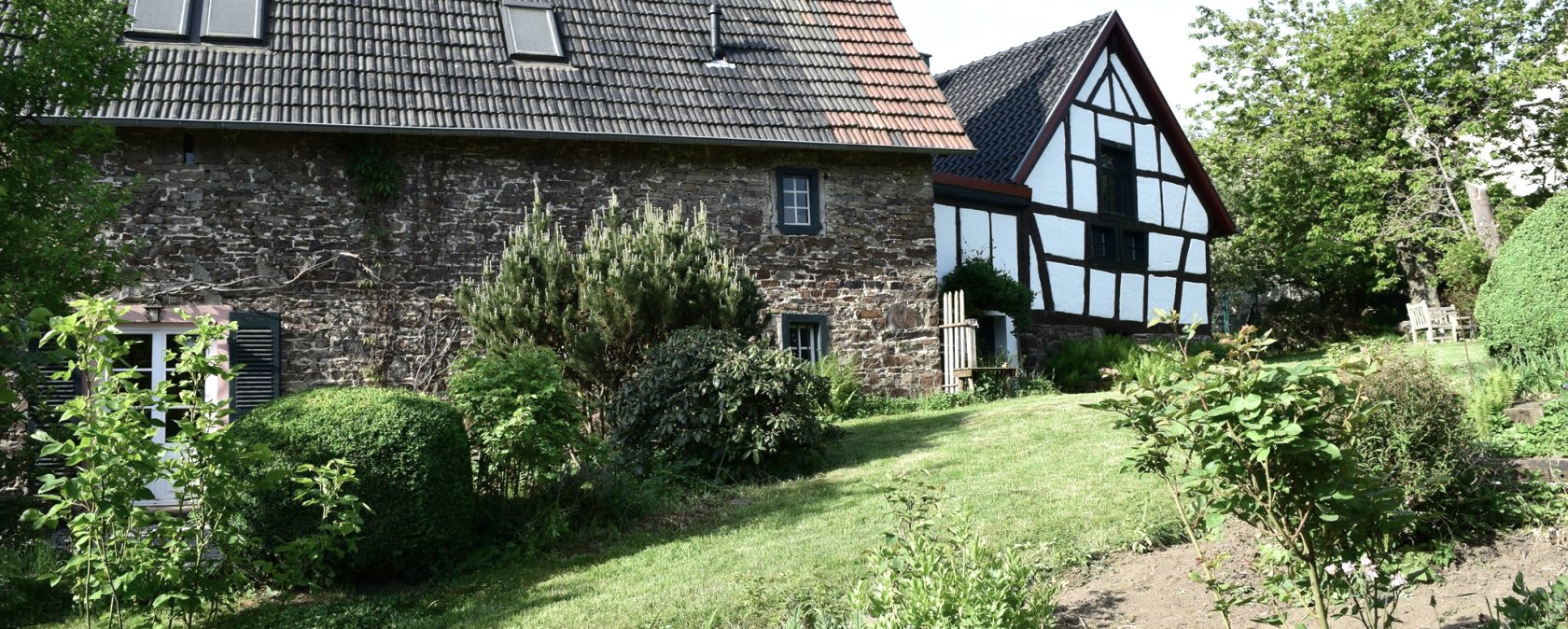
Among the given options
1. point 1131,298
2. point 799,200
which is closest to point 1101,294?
point 1131,298

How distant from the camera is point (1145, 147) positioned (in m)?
20.3

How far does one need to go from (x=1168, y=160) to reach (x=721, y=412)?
1337cm

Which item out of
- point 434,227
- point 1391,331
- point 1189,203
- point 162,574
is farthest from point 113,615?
point 1391,331

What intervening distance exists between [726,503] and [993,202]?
9.67 m

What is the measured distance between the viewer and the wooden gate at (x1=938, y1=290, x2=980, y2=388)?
1515 centimetres

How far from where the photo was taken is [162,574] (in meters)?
6.08

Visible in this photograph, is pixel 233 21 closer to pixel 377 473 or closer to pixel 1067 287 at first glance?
pixel 377 473

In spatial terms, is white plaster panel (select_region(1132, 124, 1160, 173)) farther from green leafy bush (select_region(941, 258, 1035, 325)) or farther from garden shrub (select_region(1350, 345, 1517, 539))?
garden shrub (select_region(1350, 345, 1517, 539))

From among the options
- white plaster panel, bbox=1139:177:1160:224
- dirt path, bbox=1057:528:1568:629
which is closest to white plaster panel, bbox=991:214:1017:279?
white plaster panel, bbox=1139:177:1160:224

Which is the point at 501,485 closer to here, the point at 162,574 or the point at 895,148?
the point at 162,574

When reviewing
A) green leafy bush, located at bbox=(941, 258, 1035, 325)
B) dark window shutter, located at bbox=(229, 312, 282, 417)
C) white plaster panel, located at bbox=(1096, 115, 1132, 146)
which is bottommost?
dark window shutter, located at bbox=(229, 312, 282, 417)

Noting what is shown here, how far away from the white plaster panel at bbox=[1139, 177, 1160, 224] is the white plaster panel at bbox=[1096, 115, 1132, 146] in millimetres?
767

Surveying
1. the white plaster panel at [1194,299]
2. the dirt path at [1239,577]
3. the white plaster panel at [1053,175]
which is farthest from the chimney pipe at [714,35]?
the dirt path at [1239,577]

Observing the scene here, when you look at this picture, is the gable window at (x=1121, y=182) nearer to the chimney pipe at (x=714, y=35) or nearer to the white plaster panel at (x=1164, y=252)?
the white plaster panel at (x=1164, y=252)
